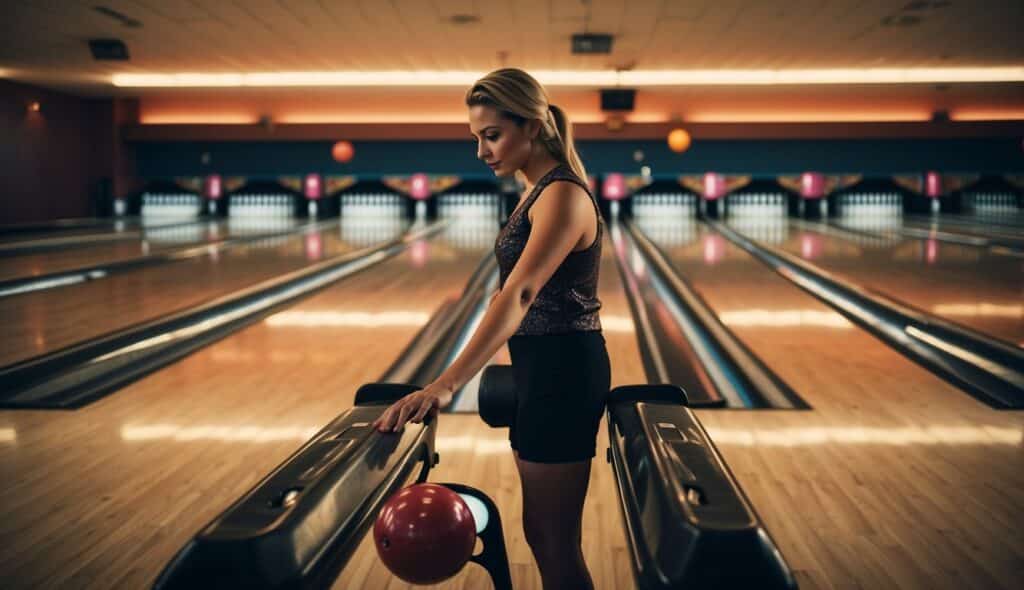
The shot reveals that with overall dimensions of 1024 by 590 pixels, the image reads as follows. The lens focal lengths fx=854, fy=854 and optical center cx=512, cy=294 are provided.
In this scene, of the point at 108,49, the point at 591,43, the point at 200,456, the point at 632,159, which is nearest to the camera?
the point at 200,456

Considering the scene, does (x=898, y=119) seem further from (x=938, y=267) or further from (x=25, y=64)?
(x=25, y=64)

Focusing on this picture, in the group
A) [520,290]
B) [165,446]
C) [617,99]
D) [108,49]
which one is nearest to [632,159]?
[617,99]

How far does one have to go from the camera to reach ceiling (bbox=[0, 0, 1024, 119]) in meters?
6.36

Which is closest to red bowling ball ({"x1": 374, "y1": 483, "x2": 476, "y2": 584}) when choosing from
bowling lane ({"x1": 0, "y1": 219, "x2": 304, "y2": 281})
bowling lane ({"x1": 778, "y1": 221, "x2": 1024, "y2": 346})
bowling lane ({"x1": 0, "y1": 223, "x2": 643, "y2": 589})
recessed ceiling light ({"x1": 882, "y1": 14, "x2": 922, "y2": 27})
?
bowling lane ({"x1": 0, "y1": 223, "x2": 643, "y2": 589})

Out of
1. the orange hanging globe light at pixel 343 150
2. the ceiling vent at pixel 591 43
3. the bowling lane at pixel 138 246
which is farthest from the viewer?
the orange hanging globe light at pixel 343 150

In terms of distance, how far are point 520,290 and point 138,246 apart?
8.82 m

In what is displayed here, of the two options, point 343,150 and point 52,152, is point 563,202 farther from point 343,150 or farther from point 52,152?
point 52,152

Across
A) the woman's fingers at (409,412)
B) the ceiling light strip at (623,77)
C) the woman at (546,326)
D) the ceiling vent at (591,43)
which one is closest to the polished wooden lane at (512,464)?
the woman at (546,326)

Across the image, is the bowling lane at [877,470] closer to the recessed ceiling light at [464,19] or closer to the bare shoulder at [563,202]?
the bare shoulder at [563,202]

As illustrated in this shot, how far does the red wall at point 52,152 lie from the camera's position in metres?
11.3

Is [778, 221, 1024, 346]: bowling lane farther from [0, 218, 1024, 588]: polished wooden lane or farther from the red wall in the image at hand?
the red wall

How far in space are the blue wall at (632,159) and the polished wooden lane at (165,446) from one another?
820cm

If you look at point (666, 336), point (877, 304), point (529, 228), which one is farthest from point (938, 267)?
point (529, 228)

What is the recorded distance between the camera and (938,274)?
6.98m
